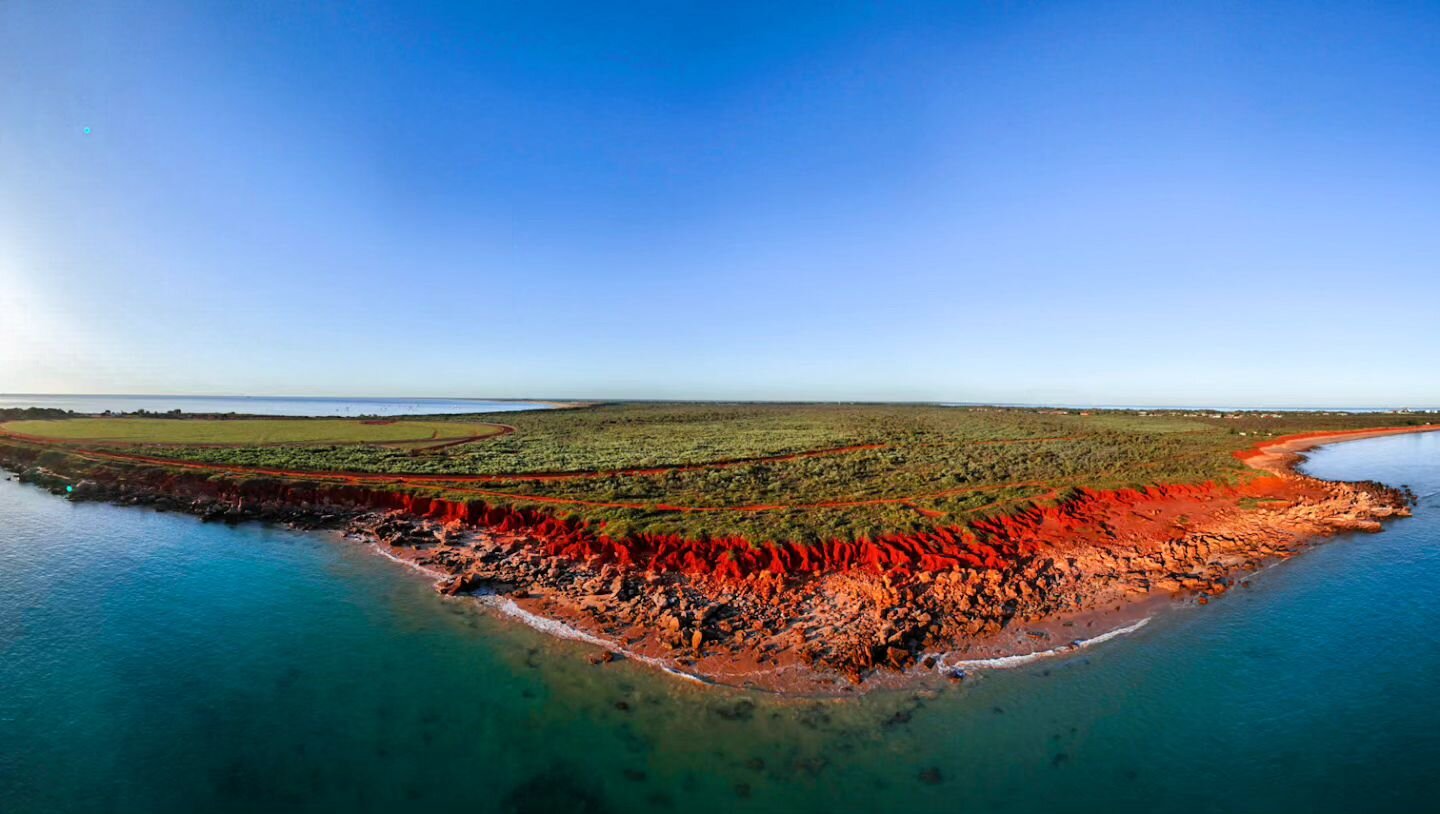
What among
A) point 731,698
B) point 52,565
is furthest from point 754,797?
point 52,565

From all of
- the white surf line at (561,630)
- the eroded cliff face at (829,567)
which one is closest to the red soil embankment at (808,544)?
the eroded cliff face at (829,567)

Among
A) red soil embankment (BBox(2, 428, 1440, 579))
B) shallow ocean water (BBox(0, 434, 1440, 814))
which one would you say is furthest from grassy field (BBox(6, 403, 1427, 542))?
shallow ocean water (BBox(0, 434, 1440, 814))

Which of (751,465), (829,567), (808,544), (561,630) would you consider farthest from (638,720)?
(751,465)

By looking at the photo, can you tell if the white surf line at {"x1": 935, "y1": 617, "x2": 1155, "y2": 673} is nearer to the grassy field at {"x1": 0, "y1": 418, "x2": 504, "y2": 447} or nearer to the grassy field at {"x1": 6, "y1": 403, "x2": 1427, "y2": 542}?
the grassy field at {"x1": 6, "y1": 403, "x2": 1427, "y2": 542}

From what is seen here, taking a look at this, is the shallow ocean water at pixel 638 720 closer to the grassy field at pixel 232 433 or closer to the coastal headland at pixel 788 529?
the coastal headland at pixel 788 529

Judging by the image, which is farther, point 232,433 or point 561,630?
point 232,433

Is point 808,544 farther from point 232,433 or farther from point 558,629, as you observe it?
point 232,433
